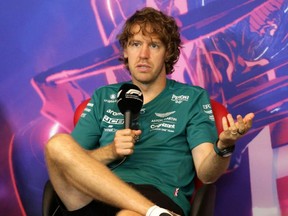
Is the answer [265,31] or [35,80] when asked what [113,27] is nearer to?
[35,80]

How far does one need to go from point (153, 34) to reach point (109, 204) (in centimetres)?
71

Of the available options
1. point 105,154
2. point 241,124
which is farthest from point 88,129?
point 241,124

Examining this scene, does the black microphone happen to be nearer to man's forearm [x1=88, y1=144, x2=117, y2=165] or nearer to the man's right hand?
Result: the man's right hand

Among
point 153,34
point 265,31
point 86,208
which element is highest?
Result: point 153,34

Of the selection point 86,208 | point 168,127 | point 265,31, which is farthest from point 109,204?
point 265,31

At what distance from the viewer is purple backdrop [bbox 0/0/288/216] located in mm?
2213

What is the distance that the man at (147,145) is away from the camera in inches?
63.2

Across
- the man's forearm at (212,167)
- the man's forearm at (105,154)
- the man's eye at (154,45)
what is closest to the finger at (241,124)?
the man's forearm at (212,167)

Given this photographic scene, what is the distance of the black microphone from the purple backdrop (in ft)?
2.07

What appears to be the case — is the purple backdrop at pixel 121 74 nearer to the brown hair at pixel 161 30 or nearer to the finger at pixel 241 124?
the brown hair at pixel 161 30

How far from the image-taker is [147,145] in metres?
1.92

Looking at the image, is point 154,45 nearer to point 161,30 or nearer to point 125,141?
point 161,30

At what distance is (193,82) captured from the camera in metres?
2.30

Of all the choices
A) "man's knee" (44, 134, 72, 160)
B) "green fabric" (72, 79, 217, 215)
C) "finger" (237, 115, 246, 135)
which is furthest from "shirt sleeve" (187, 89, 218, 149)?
"man's knee" (44, 134, 72, 160)
